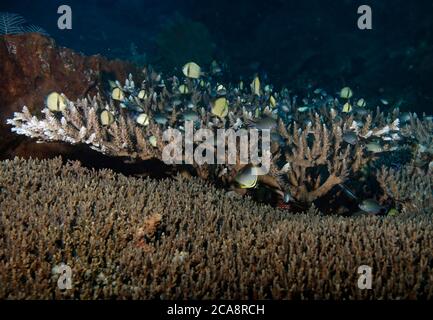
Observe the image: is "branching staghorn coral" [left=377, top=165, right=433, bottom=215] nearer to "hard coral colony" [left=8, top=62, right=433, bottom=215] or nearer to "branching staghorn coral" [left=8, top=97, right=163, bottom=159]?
"hard coral colony" [left=8, top=62, right=433, bottom=215]

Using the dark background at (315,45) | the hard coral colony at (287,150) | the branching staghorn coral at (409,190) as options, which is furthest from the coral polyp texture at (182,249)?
the dark background at (315,45)

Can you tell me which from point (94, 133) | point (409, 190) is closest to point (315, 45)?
point (409, 190)

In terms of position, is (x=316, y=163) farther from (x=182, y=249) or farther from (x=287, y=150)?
(x=182, y=249)

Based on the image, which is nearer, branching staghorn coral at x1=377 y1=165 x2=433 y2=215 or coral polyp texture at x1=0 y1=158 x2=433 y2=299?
coral polyp texture at x1=0 y1=158 x2=433 y2=299

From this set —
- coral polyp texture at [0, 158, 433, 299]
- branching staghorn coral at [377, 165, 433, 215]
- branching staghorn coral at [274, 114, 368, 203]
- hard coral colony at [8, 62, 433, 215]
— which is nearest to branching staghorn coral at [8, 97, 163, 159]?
hard coral colony at [8, 62, 433, 215]

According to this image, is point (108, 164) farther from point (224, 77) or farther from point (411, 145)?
point (224, 77)

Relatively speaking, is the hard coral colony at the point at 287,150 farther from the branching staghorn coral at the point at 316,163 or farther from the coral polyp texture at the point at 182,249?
the coral polyp texture at the point at 182,249
